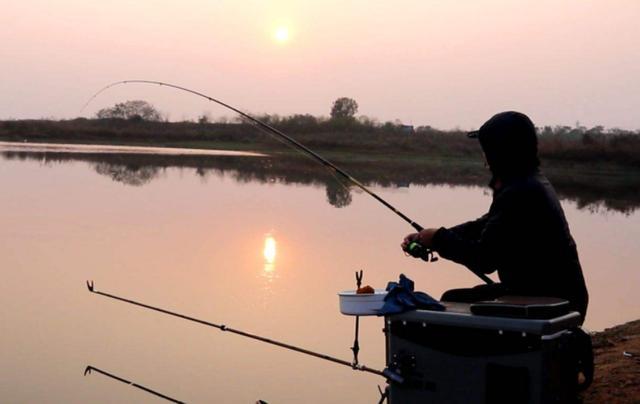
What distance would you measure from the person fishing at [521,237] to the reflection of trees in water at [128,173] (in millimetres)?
15316

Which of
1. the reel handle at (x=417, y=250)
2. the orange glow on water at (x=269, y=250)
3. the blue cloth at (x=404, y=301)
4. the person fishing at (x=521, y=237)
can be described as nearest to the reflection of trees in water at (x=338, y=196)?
the orange glow on water at (x=269, y=250)

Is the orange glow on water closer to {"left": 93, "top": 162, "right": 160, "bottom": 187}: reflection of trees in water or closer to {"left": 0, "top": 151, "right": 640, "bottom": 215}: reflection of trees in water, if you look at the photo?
{"left": 0, "top": 151, "right": 640, "bottom": 215}: reflection of trees in water

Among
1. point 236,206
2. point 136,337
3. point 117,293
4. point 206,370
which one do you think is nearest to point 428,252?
point 206,370

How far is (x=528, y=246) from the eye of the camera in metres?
2.96

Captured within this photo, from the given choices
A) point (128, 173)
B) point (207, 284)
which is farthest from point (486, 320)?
point (128, 173)

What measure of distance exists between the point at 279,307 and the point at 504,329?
3.77 metres

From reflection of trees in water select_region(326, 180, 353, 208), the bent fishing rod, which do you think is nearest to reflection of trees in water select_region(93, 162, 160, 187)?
reflection of trees in water select_region(326, 180, 353, 208)

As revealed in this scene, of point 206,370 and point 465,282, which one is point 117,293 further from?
point 465,282

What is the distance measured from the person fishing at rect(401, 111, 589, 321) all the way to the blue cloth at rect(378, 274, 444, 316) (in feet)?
0.63

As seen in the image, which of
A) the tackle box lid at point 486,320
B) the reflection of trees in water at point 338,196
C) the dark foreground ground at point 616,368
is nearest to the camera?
the tackle box lid at point 486,320

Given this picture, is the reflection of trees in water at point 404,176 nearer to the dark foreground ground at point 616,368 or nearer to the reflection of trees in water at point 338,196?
the reflection of trees in water at point 338,196

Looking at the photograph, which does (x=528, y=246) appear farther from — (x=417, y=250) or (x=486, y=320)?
(x=417, y=250)

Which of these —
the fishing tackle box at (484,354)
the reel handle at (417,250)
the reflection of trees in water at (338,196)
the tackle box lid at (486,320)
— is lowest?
the reflection of trees in water at (338,196)

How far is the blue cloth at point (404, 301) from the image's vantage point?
293cm
